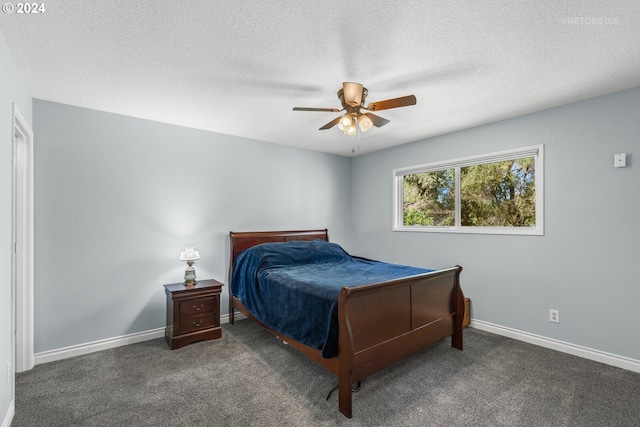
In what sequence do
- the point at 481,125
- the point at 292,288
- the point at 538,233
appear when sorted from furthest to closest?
1. the point at 481,125
2. the point at 538,233
3. the point at 292,288

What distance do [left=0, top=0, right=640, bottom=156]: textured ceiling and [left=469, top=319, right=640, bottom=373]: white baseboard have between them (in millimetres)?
2347

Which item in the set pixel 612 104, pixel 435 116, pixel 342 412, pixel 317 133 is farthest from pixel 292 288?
pixel 612 104

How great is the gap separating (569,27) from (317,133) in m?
2.60

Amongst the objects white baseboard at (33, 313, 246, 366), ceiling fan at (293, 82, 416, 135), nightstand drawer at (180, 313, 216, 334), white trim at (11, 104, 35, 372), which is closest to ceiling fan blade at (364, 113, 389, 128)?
ceiling fan at (293, 82, 416, 135)

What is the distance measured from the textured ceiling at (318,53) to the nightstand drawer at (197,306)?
→ 1.98m

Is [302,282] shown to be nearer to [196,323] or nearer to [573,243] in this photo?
[196,323]

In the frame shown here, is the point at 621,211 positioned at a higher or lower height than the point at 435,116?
lower

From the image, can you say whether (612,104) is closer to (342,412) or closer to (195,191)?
(342,412)

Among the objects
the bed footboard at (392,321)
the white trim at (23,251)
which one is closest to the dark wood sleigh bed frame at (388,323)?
the bed footboard at (392,321)

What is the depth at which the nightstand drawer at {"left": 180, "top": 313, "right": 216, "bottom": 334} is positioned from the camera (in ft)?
10.2

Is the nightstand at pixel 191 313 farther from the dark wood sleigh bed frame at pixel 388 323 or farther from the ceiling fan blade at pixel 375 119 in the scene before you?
the ceiling fan blade at pixel 375 119

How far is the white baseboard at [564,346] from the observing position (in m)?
2.62

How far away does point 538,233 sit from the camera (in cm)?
317

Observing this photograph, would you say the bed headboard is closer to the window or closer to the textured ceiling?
the window
